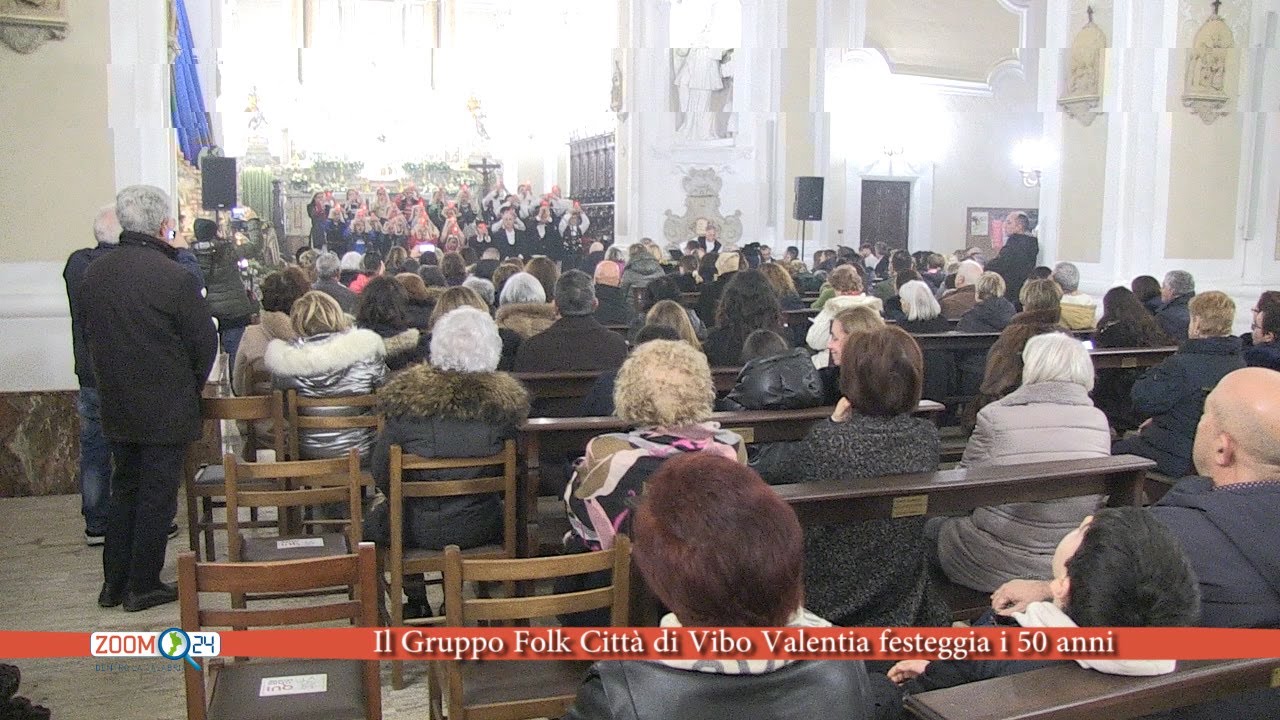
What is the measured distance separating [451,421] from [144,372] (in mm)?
1298

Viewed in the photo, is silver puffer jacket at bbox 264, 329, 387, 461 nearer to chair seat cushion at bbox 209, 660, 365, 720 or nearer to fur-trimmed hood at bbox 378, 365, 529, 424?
fur-trimmed hood at bbox 378, 365, 529, 424

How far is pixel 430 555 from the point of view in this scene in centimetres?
346

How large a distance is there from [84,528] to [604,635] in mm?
4039

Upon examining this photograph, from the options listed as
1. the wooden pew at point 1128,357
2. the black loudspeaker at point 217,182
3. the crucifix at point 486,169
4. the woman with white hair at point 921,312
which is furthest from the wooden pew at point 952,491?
the crucifix at point 486,169

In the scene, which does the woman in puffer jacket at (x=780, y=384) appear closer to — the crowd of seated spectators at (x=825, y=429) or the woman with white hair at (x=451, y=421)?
the crowd of seated spectators at (x=825, y=429)

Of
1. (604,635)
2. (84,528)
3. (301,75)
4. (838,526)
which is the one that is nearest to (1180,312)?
(838,526)

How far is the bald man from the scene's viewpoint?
1980 millimetres

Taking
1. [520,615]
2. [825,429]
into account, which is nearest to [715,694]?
[520,615]

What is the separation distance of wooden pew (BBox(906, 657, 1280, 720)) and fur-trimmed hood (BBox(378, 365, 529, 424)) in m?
2.15

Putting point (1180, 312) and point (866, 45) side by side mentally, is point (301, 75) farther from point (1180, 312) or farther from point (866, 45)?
point (1180, 312)

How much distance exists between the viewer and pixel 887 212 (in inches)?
768

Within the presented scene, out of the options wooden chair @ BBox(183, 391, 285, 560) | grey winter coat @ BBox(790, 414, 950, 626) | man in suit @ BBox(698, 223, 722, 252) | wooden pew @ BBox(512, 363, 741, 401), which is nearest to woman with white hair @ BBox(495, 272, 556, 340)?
wooden pew @ BBox(512, 363, 741, 401)

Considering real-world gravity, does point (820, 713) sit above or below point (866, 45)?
below

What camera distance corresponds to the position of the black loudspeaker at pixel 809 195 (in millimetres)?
13281
